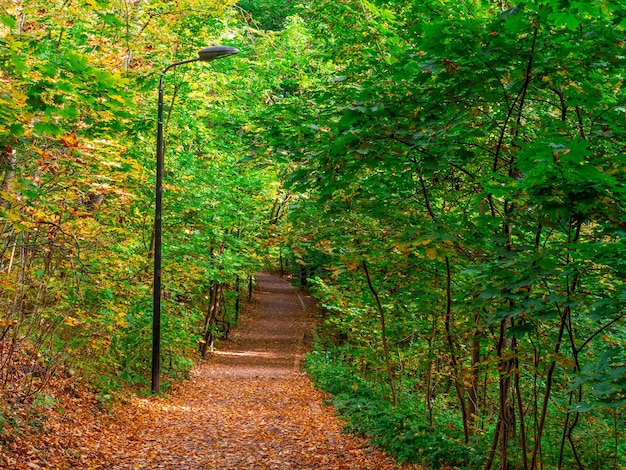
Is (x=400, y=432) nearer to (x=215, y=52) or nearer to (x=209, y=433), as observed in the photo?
(x=209, y=433)

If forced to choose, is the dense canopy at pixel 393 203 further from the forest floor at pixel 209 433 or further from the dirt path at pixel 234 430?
the dirt path at pixel 234 430

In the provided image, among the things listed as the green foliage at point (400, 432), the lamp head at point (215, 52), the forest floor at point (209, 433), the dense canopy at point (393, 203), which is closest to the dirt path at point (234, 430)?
the forest floor at point (209, 433)

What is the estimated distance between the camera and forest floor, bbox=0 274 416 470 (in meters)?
7.23

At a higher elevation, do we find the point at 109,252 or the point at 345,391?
the point at 109,252

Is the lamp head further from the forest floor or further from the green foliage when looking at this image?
the green foliage

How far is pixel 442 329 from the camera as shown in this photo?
792 cm

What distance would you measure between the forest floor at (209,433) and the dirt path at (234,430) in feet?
0.05

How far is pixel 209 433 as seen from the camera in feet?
32.4

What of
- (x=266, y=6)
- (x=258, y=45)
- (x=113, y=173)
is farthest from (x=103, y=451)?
(x=266, y=6)

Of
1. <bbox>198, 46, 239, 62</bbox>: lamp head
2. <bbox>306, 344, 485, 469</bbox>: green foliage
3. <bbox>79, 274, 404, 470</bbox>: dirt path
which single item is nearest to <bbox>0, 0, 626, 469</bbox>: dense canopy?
<bbox>306, 344, 485, 469</bbox>: green foliage

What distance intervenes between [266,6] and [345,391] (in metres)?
21.8

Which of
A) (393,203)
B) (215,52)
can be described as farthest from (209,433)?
(215,52)

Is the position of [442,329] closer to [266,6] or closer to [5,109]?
[5,109]

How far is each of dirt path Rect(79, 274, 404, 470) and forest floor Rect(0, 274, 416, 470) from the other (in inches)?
0.6
